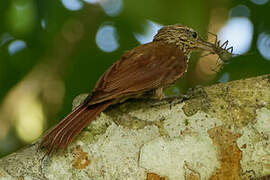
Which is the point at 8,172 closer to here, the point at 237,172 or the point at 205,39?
the point at 237,172

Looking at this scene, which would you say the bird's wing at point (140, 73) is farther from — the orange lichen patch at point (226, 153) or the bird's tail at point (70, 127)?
the orange lichen patch at point (226, 153)

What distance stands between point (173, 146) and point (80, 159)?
415 millimetres

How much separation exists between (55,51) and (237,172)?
2.36 m

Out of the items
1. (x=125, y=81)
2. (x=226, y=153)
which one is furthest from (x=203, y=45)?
(x=226, y=153)

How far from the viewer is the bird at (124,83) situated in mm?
2143

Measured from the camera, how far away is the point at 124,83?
2.56 meters

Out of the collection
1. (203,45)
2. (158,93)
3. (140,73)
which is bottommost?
(158,93)

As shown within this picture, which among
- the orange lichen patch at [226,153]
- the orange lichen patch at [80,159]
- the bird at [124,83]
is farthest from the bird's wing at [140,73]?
the orange lichen patch at [226,153]

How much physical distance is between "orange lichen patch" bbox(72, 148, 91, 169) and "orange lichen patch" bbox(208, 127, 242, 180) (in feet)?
1.82

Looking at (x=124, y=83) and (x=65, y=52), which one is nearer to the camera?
(x=124, y=83)

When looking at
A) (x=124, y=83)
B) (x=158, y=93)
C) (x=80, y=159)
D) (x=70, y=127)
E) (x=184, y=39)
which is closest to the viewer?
(x=80, y=159)

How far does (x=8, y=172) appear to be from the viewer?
Answer: 180 centimetres

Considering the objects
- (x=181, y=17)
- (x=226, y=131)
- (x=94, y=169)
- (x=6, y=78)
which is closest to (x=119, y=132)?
(x=94, y=169)

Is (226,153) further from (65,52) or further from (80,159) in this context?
(65,52)
